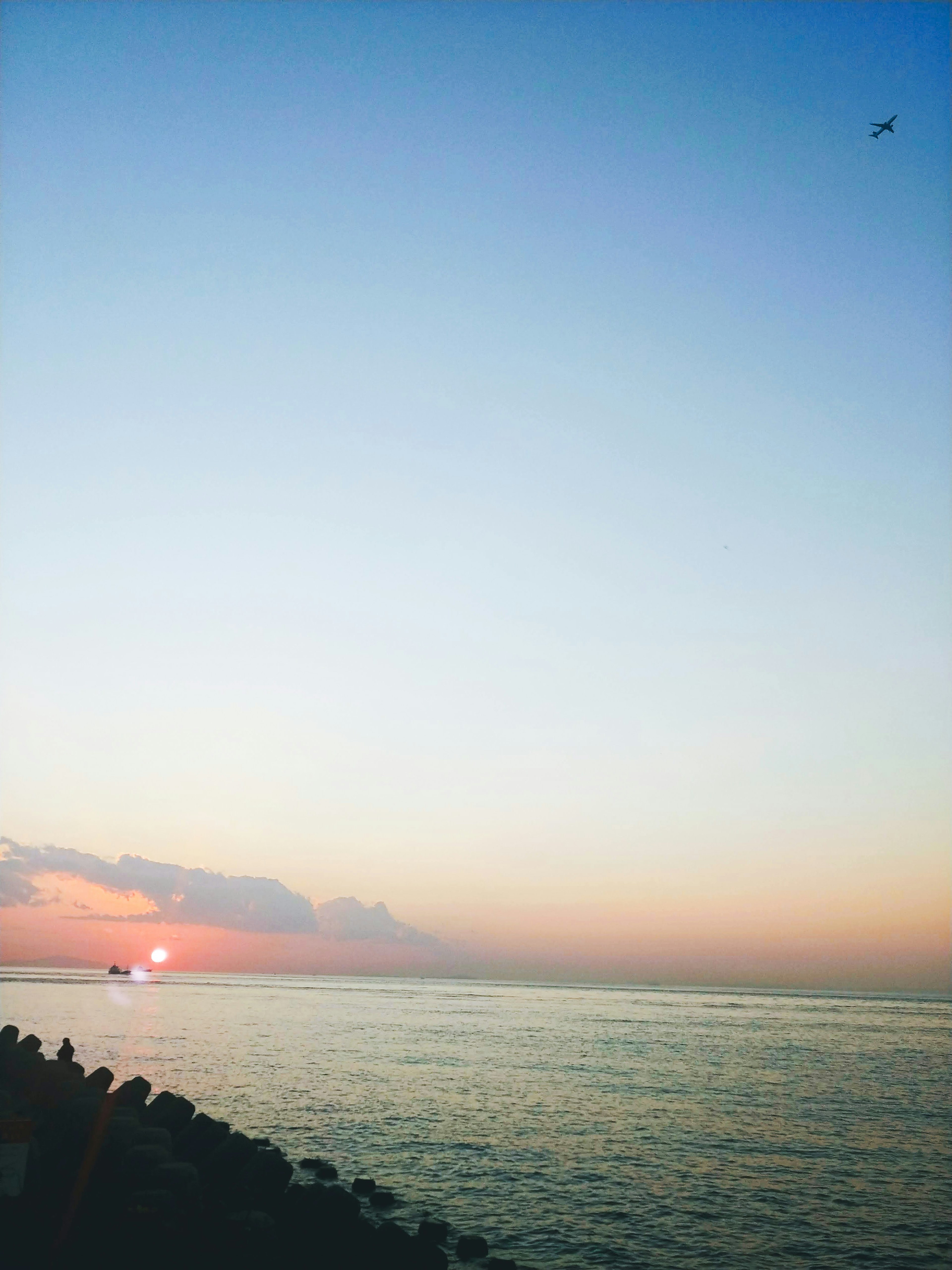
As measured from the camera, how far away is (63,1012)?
98.6m

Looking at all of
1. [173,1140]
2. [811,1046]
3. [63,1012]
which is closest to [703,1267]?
[173,1140]

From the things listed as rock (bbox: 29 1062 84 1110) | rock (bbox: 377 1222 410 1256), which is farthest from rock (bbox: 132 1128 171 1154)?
rock (bbox: 29 1062 84 1110)

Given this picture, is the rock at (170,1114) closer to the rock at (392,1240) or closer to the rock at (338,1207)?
the rock at (338,1207)

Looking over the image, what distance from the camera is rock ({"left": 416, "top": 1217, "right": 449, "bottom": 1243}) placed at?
70.1ft

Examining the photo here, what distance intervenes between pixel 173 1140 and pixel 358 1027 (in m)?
72.3

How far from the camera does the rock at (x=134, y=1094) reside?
29281 millimetres

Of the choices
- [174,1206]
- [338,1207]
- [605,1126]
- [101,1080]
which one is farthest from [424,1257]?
[605,1126]

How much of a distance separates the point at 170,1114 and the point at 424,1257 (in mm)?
13833

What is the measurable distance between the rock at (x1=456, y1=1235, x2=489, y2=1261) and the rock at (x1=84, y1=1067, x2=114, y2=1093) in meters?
15.7

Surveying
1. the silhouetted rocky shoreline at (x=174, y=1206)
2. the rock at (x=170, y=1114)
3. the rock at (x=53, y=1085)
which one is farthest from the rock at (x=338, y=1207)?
the rock at (x=53, y=1085)

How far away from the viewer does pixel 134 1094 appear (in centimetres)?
3006

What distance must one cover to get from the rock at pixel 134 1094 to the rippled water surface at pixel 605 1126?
18.2 feet

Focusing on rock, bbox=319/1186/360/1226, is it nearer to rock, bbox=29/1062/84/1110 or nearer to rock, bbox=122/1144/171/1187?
rock, bbox=122/1144/171/1187

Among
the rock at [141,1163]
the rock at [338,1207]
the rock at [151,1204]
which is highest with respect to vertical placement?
the rock at [151,1204]
